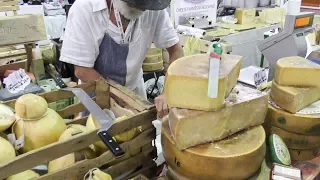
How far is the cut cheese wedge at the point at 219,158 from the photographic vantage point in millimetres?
856

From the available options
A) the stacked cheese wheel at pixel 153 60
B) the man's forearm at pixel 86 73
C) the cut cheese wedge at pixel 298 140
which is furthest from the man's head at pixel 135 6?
the stacked cheese wheel at pixel 153 60

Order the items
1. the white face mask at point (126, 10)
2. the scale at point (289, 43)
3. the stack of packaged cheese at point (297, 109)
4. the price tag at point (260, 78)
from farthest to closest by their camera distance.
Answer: the price tag at point (260, 78)
the scale at point (289, 43)
the white face mask at point (126, 10)
the stack of packaged cheese at point (297, 109)

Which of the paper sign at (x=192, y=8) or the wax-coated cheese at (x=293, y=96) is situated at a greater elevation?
the paper sign at (x=192, y=8)

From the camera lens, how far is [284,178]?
0.92 m

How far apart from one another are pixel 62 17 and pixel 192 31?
1911 millimetres

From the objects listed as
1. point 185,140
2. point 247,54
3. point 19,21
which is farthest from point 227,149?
point 247,54

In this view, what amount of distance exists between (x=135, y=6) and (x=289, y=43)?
779mm

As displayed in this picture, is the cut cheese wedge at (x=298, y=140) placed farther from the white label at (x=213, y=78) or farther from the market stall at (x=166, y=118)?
the white label at (x=213, y=78)

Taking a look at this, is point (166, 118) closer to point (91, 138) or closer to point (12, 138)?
point (91, 138)

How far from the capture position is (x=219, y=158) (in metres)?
0.85

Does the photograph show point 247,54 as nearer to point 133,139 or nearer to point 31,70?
point 31,70

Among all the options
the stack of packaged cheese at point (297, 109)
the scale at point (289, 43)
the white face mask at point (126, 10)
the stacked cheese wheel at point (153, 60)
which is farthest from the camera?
the stacked cheese wheel at point (153, 60)

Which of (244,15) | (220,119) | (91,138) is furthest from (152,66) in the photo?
(91,138)

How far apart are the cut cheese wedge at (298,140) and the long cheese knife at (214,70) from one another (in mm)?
418
